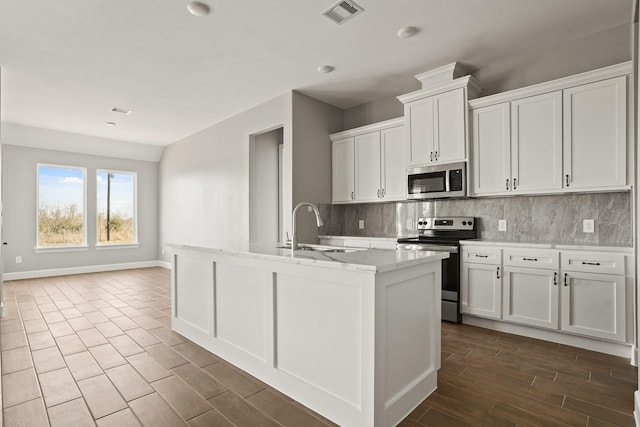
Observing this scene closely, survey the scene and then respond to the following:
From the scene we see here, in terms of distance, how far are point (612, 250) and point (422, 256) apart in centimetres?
186

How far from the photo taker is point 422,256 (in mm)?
1991

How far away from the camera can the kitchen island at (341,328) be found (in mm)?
1694

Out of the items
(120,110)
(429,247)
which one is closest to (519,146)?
(429,247)

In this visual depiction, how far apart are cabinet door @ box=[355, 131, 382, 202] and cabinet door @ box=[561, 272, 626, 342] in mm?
2305

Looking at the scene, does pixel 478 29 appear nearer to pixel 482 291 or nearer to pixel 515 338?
pixel 482 291

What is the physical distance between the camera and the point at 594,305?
9.05ft

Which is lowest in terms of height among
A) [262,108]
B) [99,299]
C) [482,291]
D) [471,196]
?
[99,299]

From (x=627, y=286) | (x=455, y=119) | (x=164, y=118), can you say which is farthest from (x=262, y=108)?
(x=627, y=286)

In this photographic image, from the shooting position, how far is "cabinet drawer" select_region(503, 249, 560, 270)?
294 cm

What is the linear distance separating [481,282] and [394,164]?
1770 mm

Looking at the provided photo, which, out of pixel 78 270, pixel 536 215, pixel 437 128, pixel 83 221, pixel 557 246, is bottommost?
pixel 78 270

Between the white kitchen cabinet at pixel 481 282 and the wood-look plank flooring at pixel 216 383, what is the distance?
0.72ft

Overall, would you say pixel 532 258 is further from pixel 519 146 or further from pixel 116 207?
pixel 116 207

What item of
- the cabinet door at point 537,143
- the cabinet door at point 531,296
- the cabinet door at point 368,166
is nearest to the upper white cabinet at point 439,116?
the cabinet door at point 537,143
